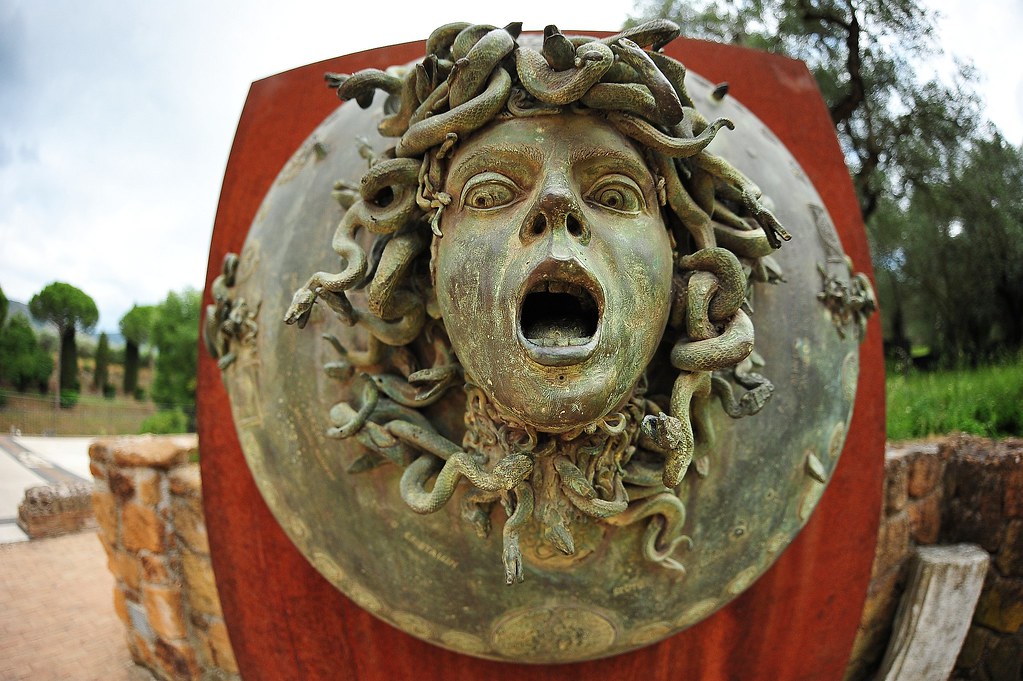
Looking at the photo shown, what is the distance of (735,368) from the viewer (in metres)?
1.15

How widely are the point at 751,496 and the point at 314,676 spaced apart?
119 cm

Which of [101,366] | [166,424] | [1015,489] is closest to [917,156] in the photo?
[1015,489]

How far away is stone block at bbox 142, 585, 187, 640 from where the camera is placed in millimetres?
2287

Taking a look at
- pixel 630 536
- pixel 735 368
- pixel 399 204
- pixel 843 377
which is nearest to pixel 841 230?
pixel 843 377

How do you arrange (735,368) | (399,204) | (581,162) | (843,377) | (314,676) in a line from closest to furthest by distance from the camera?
(581,162)
(399,204)
(735,368)
(843,377)
(314,676)

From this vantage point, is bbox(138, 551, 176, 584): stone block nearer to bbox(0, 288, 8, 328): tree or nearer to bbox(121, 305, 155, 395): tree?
bbox(0, 288, 8, 328): tree

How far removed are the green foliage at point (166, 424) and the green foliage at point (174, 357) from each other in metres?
3.28

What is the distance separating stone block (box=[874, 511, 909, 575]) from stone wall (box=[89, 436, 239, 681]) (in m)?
2.29

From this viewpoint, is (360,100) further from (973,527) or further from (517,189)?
(973,527)

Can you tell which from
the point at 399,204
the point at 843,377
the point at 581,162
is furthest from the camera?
the point at 843,377

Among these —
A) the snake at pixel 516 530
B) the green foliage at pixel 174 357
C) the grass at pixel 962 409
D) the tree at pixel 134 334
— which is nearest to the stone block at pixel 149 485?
the snake at pixel 516 530

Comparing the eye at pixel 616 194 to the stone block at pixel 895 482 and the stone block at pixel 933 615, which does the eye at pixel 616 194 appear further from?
the stone block at pixel 933 615

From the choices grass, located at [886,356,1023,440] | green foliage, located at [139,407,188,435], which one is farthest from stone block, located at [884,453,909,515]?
green foliage, located at [139,407,188,435]

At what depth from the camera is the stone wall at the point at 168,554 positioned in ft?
7.30
